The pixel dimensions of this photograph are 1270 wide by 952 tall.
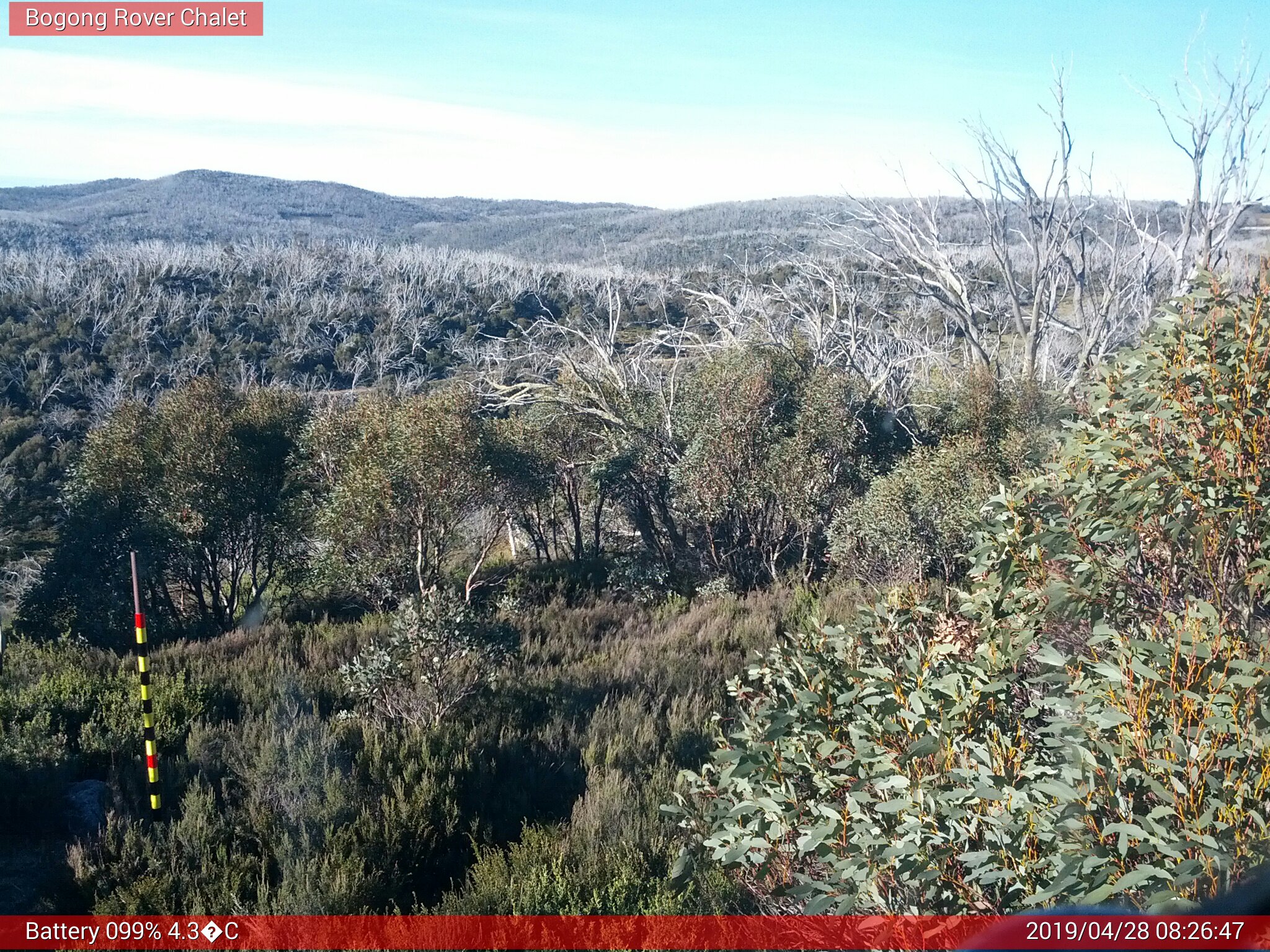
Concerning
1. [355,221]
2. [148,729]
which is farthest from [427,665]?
[355,221]

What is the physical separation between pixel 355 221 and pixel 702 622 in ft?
274

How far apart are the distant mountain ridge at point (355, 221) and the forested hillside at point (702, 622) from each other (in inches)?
1612

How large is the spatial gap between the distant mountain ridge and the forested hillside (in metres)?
40.9

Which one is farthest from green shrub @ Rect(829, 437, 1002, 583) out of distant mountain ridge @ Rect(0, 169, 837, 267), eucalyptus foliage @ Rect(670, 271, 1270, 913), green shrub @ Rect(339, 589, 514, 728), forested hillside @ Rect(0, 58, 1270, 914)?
distant mountain ridge @ Rect(0, 169, 837, 267)

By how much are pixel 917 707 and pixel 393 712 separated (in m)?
4.72

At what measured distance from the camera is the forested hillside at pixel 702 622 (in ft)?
9.95

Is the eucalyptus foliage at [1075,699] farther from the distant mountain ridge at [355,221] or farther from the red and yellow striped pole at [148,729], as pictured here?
the distant mountain ridge at [355,221]

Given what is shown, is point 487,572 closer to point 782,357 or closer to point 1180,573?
point 782,357

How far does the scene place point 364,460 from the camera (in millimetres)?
11430

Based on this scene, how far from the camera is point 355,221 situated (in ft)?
284

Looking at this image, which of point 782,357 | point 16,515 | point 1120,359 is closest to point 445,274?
point 16,515
